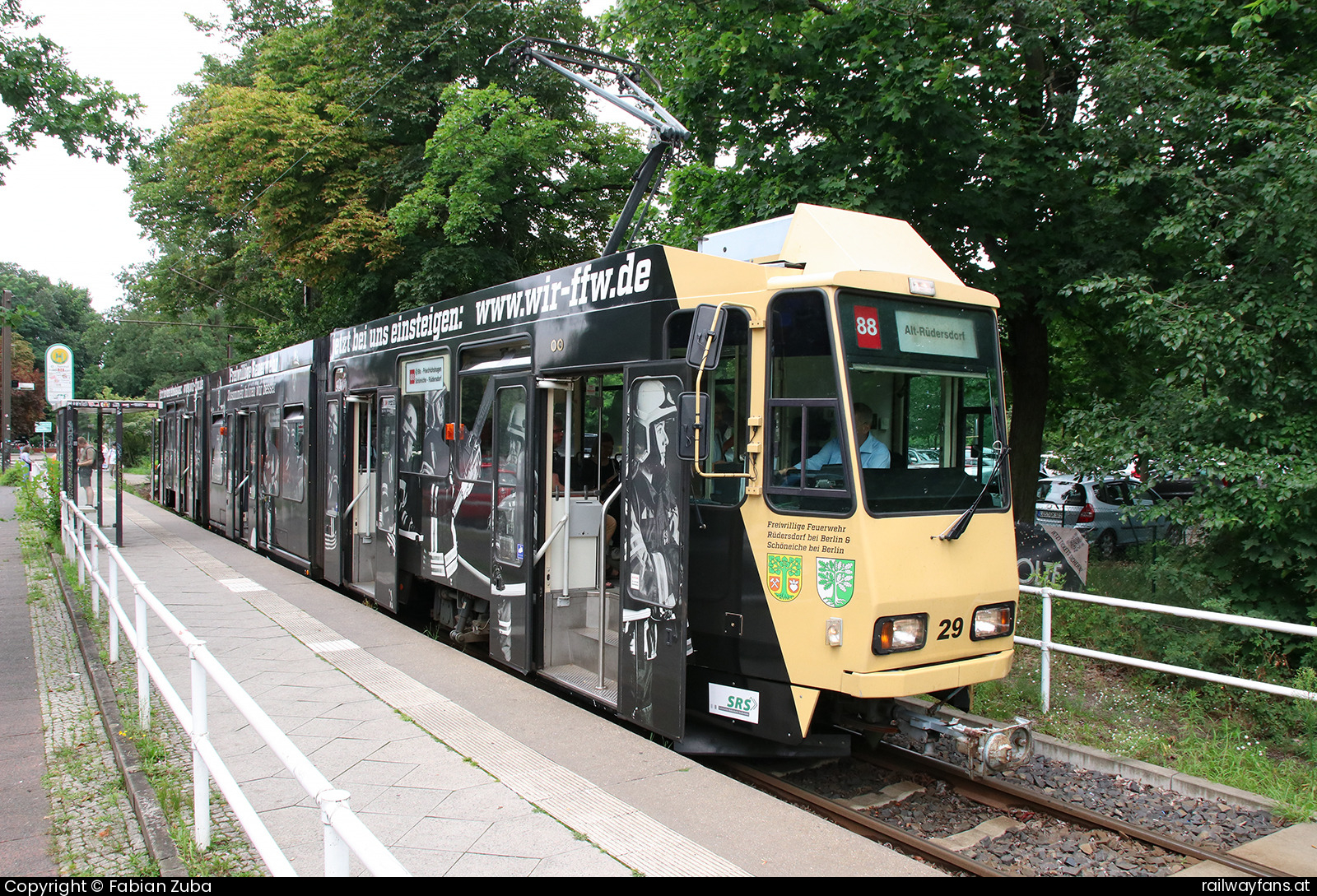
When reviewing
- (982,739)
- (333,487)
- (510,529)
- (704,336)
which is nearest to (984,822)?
(982,739)

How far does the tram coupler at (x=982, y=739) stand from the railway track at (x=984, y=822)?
0.53 feet

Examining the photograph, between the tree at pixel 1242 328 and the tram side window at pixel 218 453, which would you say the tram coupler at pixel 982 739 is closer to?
the tree at pixel 1242 328

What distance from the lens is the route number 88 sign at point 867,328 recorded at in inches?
202

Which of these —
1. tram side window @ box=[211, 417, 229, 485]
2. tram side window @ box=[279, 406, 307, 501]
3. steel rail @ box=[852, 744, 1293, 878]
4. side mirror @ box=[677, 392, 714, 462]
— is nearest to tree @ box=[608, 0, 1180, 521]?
side mirror @ box=[677, 392, 714, 462]

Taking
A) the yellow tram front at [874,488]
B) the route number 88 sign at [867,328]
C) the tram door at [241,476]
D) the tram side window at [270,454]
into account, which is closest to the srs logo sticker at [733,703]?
the yellow tram front at [874,488]

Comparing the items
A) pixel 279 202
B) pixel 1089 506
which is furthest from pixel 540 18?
pixel 1089 506

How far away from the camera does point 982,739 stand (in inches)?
198

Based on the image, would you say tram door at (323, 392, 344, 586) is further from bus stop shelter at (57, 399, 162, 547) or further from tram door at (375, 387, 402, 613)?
bus stop shelter at (57, 399, 162, 547)

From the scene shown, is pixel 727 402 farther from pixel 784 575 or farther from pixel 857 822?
pixel 857 822

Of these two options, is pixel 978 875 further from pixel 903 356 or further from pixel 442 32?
pixel 442 32

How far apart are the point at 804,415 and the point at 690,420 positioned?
65 centimetres

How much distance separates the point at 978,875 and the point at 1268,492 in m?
4.30

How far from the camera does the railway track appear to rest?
4.63 m

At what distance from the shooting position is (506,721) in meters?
6.06
